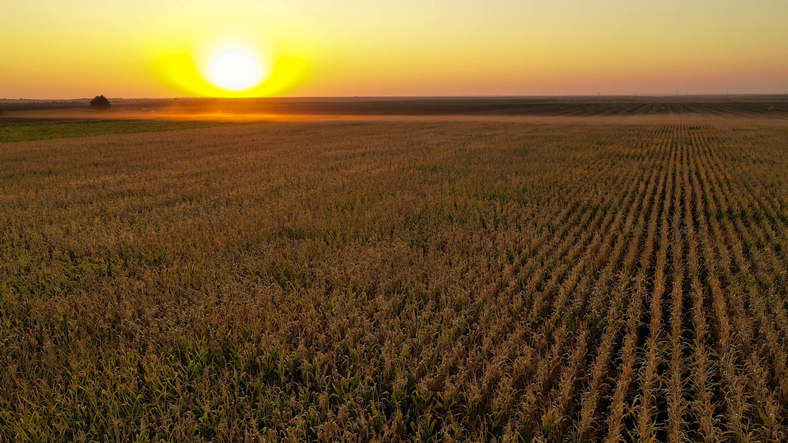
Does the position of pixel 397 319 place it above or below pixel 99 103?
below

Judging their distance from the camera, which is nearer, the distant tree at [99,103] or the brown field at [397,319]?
the brown field at [397,319]

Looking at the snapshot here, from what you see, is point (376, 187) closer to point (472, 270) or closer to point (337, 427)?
point (472, 270)

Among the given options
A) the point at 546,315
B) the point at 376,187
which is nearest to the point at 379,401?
the point at 546,315

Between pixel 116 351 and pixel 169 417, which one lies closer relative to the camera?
pixel 169 417

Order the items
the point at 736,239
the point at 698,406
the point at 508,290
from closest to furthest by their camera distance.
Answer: the point at 698,406, the point at 508,290, the point at 736,239

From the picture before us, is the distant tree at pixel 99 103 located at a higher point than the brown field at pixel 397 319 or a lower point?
higher

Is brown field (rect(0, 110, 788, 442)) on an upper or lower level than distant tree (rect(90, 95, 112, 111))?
lower

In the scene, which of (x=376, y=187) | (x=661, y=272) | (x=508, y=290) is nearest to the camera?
(x=508, y=290)

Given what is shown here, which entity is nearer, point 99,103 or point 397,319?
point 397,319
